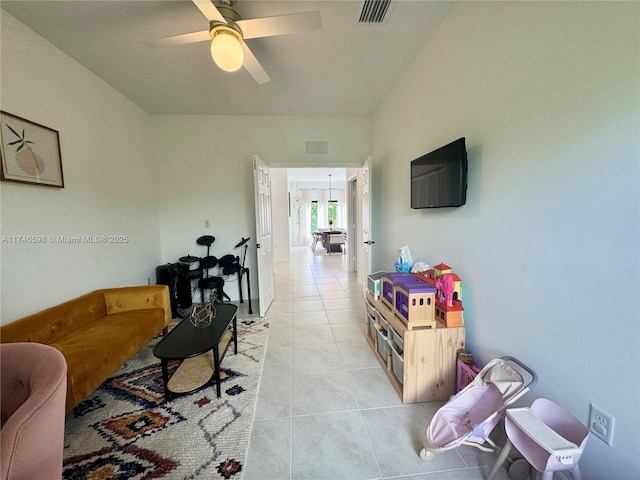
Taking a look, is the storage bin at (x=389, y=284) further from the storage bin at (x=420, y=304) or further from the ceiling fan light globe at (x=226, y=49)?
the ceiling fan light globe at (x=226, y=49)

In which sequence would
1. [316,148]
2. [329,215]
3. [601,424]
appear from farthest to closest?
1. [329,215]
2. [316,148]
3. [601,424]

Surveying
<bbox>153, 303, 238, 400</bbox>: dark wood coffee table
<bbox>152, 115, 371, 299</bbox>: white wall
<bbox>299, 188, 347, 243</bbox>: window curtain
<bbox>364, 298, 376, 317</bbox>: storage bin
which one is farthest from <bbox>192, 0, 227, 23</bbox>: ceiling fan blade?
<bbox>299, 188, 347, 243</bbox>: window curtain

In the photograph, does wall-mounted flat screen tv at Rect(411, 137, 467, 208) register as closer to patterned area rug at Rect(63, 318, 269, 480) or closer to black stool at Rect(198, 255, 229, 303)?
patterned area rug at Rect(63, 318, 269, 480)

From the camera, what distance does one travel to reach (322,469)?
132 centimetres

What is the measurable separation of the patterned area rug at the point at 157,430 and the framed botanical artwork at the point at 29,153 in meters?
1.74

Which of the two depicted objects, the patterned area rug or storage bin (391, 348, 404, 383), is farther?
storage bin (391, 348, 404, 383)

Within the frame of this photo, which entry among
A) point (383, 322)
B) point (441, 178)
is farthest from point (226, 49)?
point (383, 322)

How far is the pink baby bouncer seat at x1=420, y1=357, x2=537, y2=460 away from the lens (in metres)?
1.23

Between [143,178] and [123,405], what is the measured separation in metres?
2.79

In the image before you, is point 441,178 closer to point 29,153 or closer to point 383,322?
point 383,322

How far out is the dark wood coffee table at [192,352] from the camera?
5.57 ft

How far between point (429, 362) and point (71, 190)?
133 inches

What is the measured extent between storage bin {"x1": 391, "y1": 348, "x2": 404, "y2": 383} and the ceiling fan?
2.32 m

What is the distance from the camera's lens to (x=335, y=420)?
1.62m
